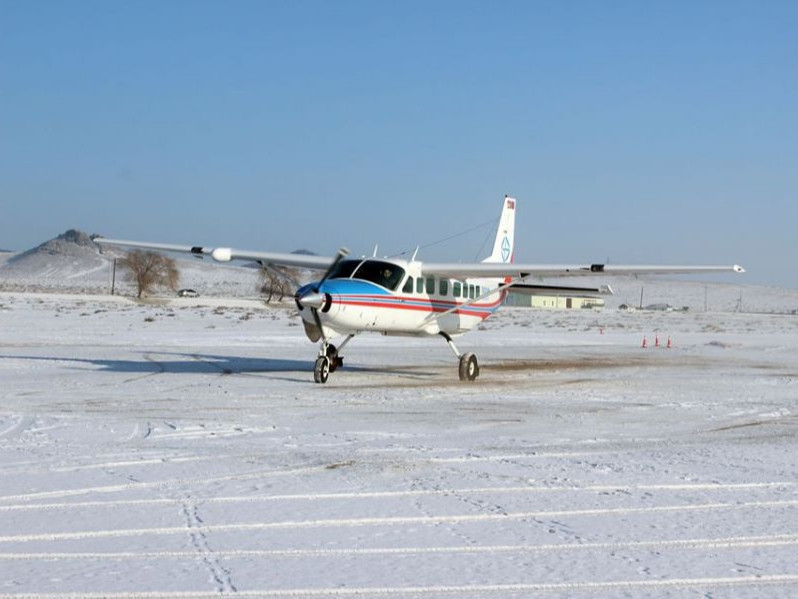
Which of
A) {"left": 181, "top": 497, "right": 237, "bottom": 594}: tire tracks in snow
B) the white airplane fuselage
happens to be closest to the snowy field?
{"left": 181, "top": 497, "right": 237, "bottom": 594}: tire tracks in snow

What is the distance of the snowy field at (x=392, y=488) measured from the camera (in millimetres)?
6230

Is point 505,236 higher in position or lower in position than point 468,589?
higher

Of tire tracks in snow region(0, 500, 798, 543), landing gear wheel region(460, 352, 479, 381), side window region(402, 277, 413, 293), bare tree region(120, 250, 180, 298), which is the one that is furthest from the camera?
bare tree region(120, 250, 180, 298)

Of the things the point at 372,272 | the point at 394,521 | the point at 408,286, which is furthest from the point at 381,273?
the point at 394,521

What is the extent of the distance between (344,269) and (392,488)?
13.0 metres

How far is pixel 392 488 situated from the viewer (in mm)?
9070

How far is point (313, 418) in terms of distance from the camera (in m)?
14.5

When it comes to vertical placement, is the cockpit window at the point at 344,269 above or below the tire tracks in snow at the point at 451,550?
above

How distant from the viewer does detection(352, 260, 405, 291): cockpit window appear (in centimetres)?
2186

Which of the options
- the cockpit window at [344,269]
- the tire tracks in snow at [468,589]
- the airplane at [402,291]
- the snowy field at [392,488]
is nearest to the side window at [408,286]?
the airplane at [402,291]

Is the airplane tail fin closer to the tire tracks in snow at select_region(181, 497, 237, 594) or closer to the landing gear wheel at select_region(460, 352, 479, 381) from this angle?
the landing gear wheel at select_region(460, 352, 479, 381)

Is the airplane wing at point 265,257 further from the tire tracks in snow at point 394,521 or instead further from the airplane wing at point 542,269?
the tire tracks in snow at point 394,521

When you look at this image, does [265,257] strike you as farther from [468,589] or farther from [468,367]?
[468,589]

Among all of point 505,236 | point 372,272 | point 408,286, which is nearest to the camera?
point 372,272
